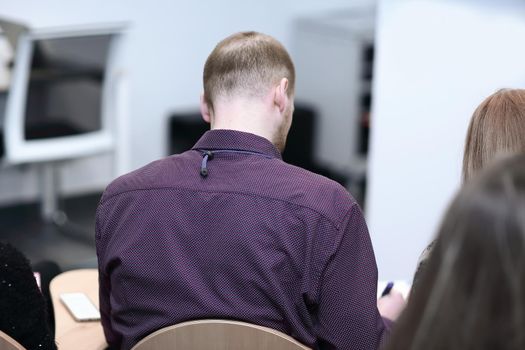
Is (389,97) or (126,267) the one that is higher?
(389,97)

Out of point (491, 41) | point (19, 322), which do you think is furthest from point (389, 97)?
point (19, 322)

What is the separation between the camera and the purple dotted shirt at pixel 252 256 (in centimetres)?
138

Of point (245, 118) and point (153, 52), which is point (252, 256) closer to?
point (245, 118)

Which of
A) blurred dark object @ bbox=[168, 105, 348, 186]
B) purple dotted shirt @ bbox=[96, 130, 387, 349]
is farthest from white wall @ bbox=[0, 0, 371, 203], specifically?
purple dotted shirt @ bbox=[96, 130, 387, 349]

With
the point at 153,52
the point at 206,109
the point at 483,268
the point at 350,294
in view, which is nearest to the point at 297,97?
the point at 153,52

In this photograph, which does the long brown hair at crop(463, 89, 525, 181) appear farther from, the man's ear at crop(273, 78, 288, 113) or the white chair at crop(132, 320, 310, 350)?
the white chair at crop(132, 320, 310, 350)

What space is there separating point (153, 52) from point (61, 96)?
106 centimetres

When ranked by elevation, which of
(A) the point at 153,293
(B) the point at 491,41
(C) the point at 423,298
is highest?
(B) the point at 491,41

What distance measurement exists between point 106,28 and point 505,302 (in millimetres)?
2969

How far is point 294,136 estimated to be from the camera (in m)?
4.66

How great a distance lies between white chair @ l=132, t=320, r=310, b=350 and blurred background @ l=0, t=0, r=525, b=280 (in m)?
0.32

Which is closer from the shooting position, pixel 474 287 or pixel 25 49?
pixel 474 287

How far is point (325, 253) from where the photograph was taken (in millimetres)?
1376

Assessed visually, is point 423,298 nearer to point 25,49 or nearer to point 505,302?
point 505,302
